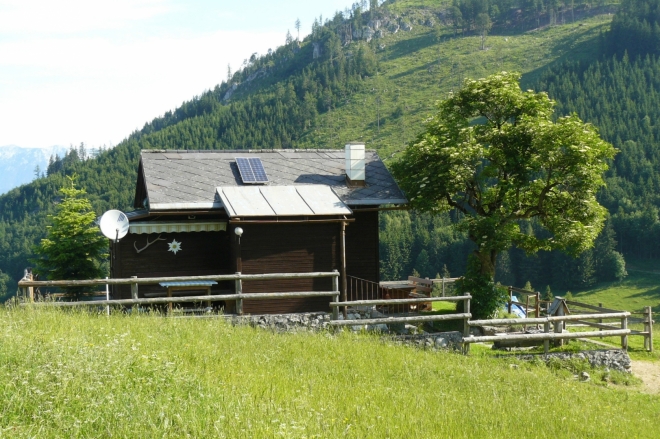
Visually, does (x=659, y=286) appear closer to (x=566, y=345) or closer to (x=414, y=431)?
(x=566, y=345)

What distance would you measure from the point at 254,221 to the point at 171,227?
2.77 metres

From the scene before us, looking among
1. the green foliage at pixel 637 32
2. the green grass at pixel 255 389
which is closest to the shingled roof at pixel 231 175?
the green grass at pixel 255 389

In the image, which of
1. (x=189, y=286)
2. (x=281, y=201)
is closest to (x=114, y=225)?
(x=189, y=286)

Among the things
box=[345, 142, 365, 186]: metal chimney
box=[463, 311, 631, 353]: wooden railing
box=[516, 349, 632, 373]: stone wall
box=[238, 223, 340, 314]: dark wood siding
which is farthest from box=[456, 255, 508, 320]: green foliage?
box=[238, 223, 340, 314]: dark wood siding

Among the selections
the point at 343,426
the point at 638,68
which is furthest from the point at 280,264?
the point at 638,68

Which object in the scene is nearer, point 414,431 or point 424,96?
point 414,431

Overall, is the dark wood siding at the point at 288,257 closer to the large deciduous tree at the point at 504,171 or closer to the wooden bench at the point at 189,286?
the wooden bench at the point at 189,286

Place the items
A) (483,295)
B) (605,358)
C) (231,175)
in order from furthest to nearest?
(231,175), (483,295), (605,358)

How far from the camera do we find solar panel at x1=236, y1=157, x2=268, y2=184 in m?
21.9

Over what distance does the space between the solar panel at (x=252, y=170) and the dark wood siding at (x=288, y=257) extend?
2.89 meters

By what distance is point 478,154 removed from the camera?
21.4 metres

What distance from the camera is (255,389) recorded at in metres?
9.65

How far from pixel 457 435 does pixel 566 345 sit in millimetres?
10581

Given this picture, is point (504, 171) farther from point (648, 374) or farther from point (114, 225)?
point (114, 225)
